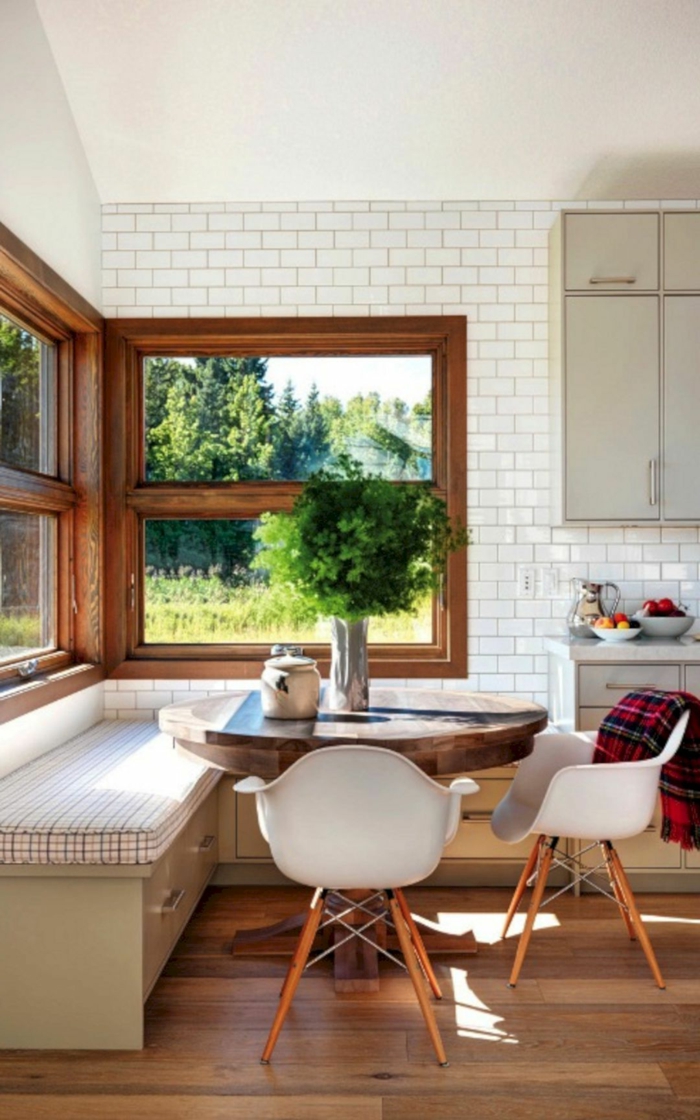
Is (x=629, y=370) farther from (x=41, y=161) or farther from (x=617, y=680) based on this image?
(x=41, y=161)

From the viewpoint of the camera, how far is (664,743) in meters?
3.13

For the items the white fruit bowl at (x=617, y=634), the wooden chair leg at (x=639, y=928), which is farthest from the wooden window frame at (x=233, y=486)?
the wooden chair leg at (x=639, y=928)

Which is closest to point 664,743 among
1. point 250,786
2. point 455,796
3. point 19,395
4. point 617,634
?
point 455,796

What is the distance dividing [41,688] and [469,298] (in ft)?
8.10

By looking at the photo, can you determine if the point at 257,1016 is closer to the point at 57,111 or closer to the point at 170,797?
the point at 170,797

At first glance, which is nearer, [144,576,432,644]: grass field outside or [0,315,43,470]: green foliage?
[0,315,43,470]: green foliage

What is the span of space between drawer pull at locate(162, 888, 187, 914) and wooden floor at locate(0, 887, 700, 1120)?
215 millimetres

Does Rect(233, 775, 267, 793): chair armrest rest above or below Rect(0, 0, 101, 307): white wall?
below

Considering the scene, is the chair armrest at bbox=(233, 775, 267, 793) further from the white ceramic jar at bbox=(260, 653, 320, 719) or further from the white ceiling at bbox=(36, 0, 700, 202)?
the white ceiling at bbox=(36, 0, 700, 202)

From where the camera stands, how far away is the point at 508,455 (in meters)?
4.55

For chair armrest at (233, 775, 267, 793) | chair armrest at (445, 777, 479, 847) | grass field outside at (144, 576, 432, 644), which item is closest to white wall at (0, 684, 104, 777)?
grass field outside at (144, 576, 432, 644)

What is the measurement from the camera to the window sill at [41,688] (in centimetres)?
341

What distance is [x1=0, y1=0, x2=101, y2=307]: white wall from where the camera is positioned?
3.40 m

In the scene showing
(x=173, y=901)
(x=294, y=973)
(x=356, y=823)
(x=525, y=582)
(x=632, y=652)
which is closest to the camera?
(x=356, y=823)
